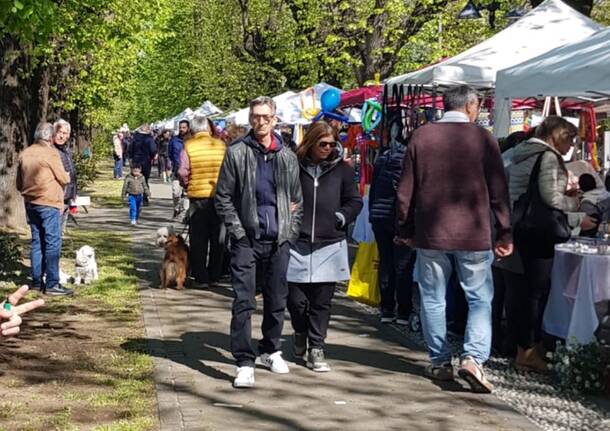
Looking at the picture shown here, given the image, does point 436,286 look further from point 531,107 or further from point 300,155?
point 531,107

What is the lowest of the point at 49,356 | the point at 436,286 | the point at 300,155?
the point at 49,356

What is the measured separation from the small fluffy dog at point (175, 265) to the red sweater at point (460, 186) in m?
5.35

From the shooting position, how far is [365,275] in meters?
11.3

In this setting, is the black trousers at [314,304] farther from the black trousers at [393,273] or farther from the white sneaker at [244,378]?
the black trousers at [393,273]

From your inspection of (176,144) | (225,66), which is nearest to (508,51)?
(176,144)

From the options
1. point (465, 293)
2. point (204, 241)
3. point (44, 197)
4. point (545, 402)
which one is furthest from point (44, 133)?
point (545, 402)

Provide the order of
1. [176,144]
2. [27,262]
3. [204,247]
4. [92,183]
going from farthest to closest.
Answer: [92,183]
[176,144]
[27,262]
[204,247]

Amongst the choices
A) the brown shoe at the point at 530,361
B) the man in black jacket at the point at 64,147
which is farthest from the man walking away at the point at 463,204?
the man in black jacket at the point at 64,147

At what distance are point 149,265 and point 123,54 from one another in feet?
57.0

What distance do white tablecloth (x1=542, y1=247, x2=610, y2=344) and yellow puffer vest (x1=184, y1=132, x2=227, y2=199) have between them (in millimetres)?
5004

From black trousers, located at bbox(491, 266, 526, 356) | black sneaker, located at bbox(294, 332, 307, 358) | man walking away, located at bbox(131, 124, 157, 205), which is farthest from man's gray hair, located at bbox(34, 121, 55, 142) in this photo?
man walking away, located at bbox(131, 124, 157, 205)

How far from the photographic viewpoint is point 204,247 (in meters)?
12.2

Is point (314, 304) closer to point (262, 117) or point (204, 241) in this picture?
point (262, 117)

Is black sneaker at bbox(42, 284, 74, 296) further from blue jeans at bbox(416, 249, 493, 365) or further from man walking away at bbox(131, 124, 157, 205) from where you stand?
man walking away at bbox(131, 124, 157, 205)
